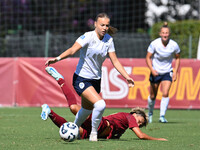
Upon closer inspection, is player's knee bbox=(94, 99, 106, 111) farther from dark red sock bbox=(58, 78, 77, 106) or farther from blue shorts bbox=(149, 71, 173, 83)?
blue shorts bbox=(149, 71, 173, 83)

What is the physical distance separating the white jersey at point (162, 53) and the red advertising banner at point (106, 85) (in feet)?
13.9

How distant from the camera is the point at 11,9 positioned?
93.6ft

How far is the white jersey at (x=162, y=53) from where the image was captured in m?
12.3

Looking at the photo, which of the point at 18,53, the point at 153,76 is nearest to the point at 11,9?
the point at 18,53

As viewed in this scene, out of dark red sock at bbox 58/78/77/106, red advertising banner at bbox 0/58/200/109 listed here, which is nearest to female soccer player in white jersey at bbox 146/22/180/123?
dark red sock at bbox 58/78/77/106

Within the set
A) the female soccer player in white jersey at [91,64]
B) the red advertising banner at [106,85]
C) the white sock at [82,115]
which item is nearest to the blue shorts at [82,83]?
the female soccer player in white jersey at [91,64]

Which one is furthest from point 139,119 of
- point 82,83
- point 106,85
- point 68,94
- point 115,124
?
point 106,85

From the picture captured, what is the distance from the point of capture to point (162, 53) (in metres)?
12.3

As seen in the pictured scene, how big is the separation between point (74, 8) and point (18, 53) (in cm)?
878

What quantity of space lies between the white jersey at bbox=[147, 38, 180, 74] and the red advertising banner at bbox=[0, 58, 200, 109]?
13.9ft

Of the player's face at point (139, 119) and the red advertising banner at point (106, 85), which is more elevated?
the player's face at point (139, 119)

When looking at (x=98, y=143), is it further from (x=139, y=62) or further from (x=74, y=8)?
(x=74, y=8)

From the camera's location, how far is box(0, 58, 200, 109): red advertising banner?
16.6 meters

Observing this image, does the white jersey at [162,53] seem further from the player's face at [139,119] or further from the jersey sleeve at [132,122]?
the jersey sleeve at [132,122]
